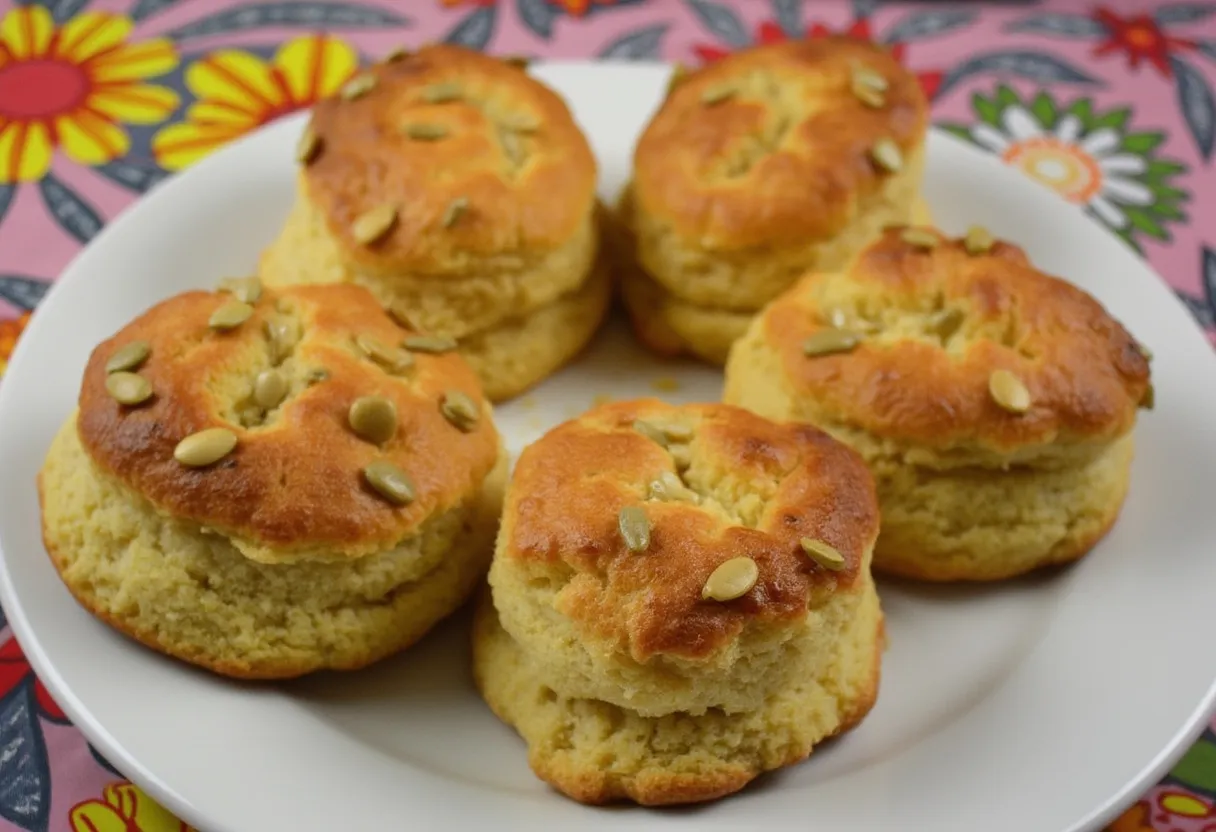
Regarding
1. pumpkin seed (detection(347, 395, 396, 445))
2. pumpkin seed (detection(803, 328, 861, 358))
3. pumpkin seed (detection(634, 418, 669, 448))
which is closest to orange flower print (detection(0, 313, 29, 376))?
pumpkin seed (detection(347, 395, 396, 445))

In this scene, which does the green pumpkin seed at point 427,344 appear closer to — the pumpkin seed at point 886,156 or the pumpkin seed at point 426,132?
the pumpkin seed at point 426,132

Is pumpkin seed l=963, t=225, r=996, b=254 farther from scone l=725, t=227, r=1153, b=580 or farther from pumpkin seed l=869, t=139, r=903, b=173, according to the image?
pumpkin seed l=869, t=139, r=903, b=173

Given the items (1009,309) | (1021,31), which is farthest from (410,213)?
(1021,31)

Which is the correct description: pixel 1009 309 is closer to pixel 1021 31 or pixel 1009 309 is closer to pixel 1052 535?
pixel 1052 535

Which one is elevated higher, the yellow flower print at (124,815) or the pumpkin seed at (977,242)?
the pumpkin seed at (977,242)

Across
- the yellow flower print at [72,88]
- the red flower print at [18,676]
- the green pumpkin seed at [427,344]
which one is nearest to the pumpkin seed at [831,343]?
the green pumpkin seed at [427,344]

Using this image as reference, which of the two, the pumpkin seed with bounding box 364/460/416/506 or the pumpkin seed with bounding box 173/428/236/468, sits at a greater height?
the pumpkin seed with bounding box 173/428/236/468
